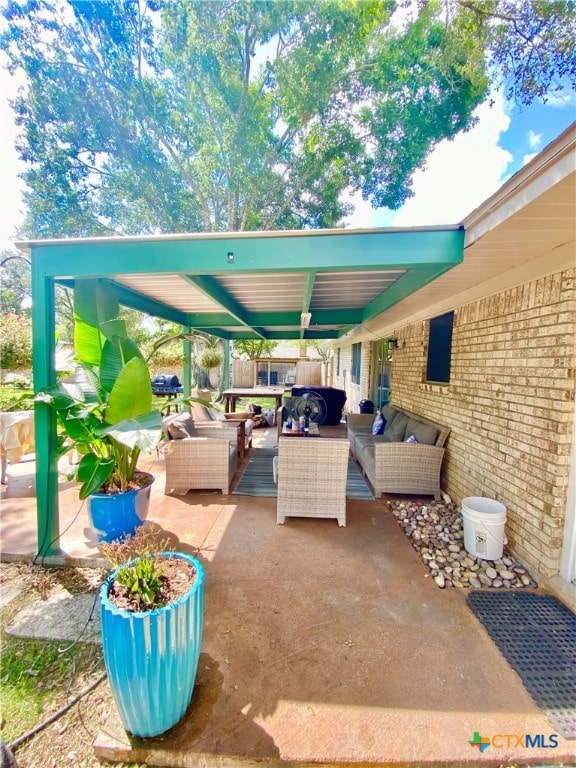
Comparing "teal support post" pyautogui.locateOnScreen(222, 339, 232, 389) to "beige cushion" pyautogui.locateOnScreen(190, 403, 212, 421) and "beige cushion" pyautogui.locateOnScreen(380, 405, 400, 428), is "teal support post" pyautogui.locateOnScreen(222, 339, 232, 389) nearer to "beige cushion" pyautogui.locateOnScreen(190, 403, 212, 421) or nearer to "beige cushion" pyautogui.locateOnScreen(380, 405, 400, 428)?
"beige cushion" pyautogui.locateOnScreen(190, 403, 212, 421)

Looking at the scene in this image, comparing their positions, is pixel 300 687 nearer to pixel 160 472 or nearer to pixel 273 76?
pixel 160 472

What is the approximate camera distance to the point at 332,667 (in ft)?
6.70

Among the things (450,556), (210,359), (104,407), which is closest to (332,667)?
(450,556)

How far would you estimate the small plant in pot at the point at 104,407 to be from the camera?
2.88m

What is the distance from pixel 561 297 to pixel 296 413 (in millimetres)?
6620

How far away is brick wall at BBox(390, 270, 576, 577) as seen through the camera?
8.78 ft

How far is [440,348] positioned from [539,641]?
363 cm

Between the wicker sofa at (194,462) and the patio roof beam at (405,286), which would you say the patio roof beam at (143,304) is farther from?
the patio roof beam at (405,286)

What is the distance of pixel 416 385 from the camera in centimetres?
589

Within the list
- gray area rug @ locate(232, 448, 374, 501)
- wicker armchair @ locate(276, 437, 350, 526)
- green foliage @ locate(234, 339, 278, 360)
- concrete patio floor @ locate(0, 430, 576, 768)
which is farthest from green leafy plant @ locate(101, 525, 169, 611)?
green foliage @ locate(234, 339, 278, 360)

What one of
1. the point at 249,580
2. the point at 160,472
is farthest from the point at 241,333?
the point at 249,580

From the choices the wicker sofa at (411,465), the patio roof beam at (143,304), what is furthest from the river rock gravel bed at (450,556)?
the patio roof beam at (143,304)

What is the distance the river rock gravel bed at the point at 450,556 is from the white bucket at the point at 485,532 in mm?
72

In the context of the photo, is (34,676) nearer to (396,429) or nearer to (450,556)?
(450,556)
